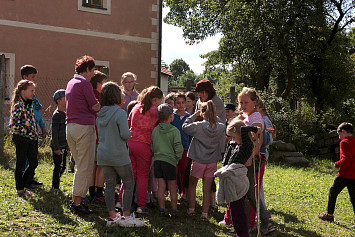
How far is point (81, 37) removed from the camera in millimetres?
15078

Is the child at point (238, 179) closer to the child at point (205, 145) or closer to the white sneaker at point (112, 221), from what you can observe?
the child at point (205, 145)

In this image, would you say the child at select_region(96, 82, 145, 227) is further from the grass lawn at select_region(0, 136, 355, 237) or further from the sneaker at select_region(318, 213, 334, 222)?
the sneaker at select_region(318, 213, 334, 222)

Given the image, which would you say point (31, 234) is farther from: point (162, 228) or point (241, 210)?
point (241, 210)

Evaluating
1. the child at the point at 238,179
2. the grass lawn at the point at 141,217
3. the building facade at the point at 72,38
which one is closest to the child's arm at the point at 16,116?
the grass lawn at the point at 141,217

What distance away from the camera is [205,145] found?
5340mm

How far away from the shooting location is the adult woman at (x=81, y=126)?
4.92 m

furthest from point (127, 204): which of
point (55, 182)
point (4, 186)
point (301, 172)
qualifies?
point (301, 172)

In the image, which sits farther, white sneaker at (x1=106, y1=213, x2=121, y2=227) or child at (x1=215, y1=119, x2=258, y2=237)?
white sneaker at (x1=106, y1=213, x2=121, y2=227)

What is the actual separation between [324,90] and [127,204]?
19768 millimetres

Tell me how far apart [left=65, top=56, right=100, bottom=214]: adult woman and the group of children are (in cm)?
20

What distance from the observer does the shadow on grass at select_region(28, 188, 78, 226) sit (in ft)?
16.1

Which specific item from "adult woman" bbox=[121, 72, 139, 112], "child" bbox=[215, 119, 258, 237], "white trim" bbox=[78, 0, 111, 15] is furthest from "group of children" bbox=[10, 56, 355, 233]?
"white trim" bbox=[78, 0, 111, 15]

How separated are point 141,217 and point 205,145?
4.10ft

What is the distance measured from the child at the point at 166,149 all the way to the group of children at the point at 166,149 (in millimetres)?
13
